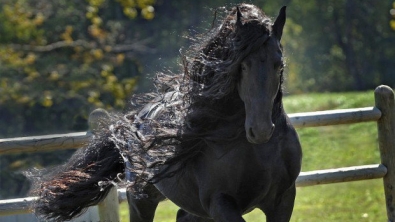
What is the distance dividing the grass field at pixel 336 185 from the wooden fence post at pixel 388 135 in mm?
1255

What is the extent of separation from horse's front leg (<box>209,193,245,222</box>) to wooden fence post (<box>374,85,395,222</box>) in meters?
2.59

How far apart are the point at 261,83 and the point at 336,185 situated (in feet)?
23.3

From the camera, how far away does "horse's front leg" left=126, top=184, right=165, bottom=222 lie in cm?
583

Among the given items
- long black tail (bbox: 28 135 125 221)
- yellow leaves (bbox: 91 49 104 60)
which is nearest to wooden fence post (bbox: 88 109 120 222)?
long black tail (bbox: 28 135 125 221)

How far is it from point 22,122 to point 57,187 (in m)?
9.53

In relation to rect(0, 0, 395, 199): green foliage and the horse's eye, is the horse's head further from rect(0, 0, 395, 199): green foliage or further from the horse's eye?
rect(0, 0, 395, 199): green foliage

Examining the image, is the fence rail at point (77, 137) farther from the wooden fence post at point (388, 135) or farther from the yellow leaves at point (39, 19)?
the yellow leaves at point (39, 19)

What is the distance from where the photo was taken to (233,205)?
473 cm

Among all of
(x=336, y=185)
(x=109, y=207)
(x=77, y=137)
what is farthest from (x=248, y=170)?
(x=336, y=185)

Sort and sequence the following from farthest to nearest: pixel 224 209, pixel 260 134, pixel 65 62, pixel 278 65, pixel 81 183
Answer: pixel 65 62, pixel 81 183, pixel 224 209, pixel 278 65, pixel 260 134

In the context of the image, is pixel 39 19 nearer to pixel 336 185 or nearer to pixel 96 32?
pixel 96 32

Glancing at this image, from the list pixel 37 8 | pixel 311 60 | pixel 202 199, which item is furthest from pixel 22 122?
pixel 311 60

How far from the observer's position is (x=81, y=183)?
5.88m

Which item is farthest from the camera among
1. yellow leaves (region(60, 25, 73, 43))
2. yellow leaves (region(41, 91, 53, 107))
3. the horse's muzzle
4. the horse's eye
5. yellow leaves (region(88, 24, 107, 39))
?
yellow leaves (region(88, 24, 107, 39))
